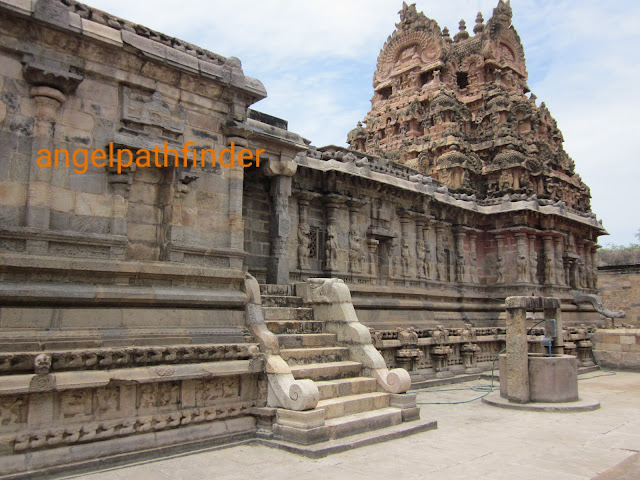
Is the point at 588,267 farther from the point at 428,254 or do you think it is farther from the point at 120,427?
the point at 120,427

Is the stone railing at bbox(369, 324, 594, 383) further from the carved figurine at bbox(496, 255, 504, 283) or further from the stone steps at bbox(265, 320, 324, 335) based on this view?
the stone steps at bbox(265, 320, 324, 335)

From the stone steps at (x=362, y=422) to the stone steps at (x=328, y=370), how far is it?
73 centimetres

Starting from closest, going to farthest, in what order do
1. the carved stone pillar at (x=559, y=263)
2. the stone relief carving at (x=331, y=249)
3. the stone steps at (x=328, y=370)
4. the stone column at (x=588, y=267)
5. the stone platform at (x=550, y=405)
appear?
the stone steps at (x=328, y=370)
the stone platform at (x=550, y=405)
the stone relief carving at (x=331, y=249)
the carved stone pillar at (x=559, y=263)
the stone column at (x=588, y=267)

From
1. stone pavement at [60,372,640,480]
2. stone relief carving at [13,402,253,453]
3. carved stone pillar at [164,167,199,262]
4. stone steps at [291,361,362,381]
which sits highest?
carved stone pillar at [164,167,199,262]

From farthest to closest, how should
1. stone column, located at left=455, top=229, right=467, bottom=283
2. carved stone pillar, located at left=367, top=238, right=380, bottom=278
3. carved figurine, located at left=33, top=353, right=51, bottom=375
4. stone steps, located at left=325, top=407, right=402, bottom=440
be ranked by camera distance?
stone column, located at left=455, top=229, right=467, bottom=283 < carved stone pillar, located at left=367, top=238, right=380, bottom=278 < stone steps, located at left=325, top=407, right=402, bottom=440 < carved figurine, located at left=33, top=353, right=51, bottom=375

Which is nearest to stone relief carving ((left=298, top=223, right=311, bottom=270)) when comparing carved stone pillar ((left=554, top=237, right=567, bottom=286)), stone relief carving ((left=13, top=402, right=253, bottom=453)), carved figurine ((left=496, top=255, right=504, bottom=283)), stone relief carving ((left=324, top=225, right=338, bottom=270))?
stone relief carving ((left=324, top=225, right=338, bottom=270))

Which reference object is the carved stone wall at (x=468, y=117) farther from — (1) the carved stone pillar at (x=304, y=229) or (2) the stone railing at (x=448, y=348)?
(1) the carved stone pillar at (x=304, y=229)

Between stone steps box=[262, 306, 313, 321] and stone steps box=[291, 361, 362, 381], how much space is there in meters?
1.15

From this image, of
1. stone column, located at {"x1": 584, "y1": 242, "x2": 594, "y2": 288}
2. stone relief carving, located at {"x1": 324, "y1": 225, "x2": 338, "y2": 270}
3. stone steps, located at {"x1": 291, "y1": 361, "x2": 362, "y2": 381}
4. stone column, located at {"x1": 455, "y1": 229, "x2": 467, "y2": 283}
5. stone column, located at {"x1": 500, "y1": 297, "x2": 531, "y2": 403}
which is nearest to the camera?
stone steps, located at {"x1": 291, "y1": 361, "x2": 362, "y2": 381}

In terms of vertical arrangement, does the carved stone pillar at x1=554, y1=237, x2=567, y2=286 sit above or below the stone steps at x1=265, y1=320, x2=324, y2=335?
above

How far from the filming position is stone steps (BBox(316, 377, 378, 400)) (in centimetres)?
773

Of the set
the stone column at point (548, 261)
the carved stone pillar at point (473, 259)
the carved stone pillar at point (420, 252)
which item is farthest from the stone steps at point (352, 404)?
the stone column at point (548, 261)

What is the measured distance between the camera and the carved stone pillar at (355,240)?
15164mm

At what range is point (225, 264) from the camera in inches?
325
